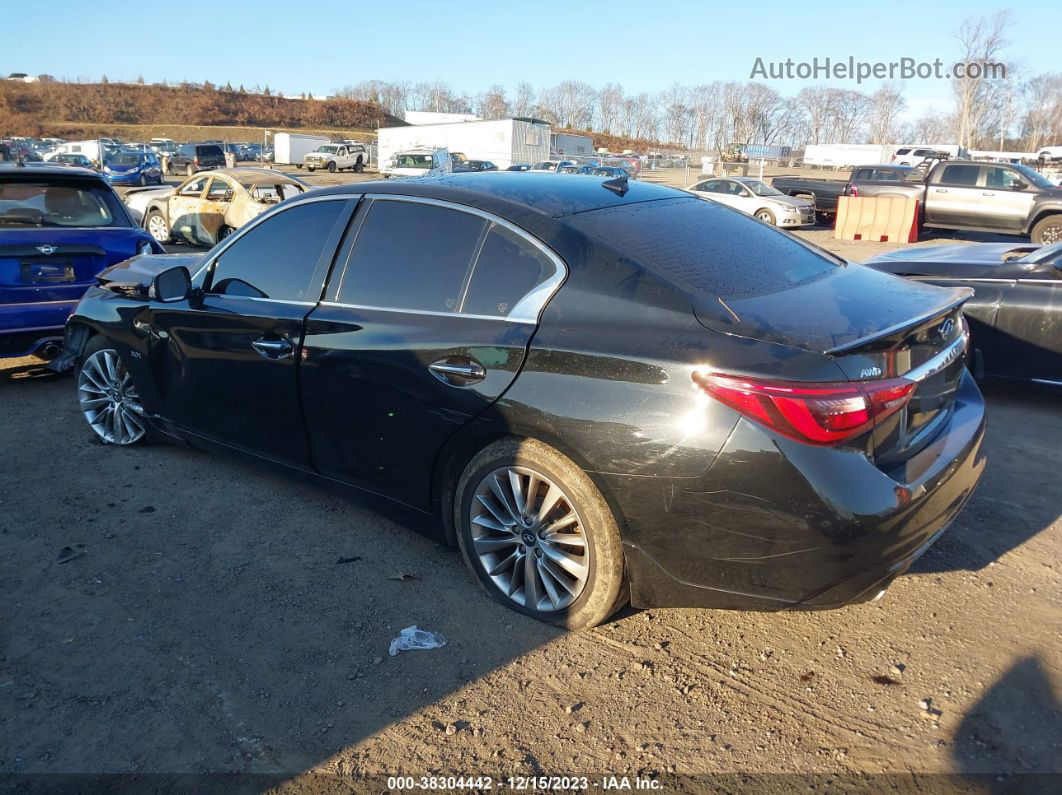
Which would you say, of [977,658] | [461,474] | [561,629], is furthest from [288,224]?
[977,658]

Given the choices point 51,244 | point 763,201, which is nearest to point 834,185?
point 763,201

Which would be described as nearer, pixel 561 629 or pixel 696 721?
pixel 696 721

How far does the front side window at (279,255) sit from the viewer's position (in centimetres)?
376

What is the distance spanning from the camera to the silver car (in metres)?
→ 20.7

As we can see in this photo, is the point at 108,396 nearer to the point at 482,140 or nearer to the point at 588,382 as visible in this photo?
the point at 588,382

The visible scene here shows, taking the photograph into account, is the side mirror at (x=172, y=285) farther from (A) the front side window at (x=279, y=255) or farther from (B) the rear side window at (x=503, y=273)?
(B) the rear side window at (x=503, y=273)

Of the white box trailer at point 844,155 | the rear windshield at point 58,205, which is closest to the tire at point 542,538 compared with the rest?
the rear windshield at point 58,205

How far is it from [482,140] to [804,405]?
4928 cm

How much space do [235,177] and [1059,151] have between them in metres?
71.8

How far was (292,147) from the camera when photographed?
181 feet

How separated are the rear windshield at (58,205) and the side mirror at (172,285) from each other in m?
3.01

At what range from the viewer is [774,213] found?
68.1 feet

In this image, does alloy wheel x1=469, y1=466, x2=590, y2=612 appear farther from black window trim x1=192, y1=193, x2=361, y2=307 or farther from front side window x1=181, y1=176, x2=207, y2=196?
front side window x1=181, y1=176, x2=207, y2=196

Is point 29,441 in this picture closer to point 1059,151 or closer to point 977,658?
point 977,658
